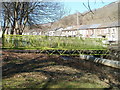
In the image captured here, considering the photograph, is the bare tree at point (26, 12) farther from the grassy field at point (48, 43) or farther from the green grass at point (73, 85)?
the green grass at point (73, 85)

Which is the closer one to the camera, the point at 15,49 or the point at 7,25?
the point at 15,49

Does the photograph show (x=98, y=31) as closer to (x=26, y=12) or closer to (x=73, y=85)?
(x=26, y=12)

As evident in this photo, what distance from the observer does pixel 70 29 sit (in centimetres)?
5353

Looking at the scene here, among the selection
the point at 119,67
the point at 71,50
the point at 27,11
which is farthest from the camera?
the point at 27,11

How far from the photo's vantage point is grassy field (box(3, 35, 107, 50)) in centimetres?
1109

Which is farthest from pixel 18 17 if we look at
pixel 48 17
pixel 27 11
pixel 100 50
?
pixel 100 50

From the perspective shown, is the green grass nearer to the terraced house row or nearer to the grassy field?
the grassy field

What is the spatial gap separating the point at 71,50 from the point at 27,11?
737cm

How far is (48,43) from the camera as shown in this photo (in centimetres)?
1225

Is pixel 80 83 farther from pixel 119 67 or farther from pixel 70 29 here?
pixel 70 29

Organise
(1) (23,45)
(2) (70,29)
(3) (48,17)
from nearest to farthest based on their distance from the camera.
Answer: (1) (23,45), (3) (48,17), (2) (70,29)

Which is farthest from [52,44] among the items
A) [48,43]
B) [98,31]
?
[98,31]

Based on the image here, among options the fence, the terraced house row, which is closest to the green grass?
the fence

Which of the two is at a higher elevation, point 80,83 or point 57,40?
point 57,40
